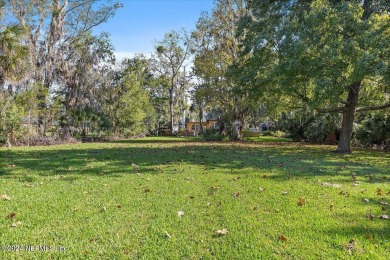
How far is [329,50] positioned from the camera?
405 inches

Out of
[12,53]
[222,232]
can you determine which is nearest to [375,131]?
[222,232]

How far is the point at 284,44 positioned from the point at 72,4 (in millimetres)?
17615

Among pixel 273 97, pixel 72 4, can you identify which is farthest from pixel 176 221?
pixel 72 4

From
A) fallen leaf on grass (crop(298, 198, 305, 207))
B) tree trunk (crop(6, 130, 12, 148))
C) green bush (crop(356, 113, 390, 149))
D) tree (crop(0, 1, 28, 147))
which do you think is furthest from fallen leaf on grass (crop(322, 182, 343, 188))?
tree trunk (crop(6, 130, 12, 148))

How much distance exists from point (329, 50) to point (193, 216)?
9.24 metres

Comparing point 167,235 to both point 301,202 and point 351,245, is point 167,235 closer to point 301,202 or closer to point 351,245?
point 351,245

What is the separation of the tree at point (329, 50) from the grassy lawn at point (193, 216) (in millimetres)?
A: 5044

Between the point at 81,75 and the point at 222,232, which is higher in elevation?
the point at 81,75

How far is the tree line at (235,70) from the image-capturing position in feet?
34.8

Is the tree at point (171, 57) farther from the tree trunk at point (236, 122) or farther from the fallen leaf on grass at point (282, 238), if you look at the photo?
the fallen leaf on grass at point (282, 238)

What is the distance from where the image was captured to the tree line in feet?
34.8

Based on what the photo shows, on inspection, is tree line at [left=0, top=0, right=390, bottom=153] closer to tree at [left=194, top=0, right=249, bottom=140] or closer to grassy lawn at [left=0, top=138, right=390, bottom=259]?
tree at [left=194, top=0, right=249, bottom=140]

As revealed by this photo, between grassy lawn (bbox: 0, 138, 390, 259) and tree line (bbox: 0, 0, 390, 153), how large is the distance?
603 centimetres

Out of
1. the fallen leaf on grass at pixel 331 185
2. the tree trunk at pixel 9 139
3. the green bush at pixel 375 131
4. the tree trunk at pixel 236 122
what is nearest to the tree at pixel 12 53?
the tree trunk at pixel 9 139
